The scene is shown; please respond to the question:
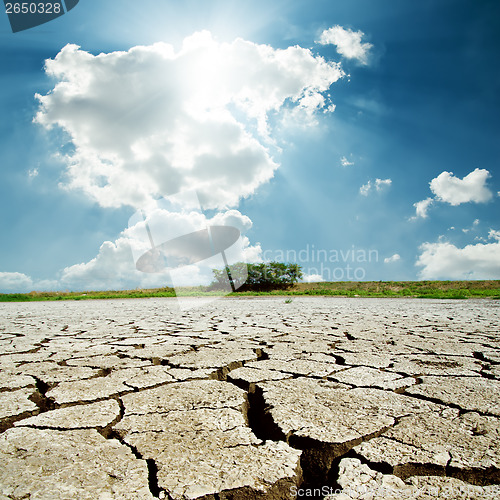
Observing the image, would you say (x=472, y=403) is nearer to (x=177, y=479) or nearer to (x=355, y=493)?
(x=355, y=493)

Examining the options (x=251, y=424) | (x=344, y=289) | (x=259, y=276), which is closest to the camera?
(x=251, y=424)

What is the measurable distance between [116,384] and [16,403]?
1.21 ft

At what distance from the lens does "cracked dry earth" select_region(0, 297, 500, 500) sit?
76 cm

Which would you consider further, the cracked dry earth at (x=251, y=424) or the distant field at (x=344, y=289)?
the distant field at (x=344, y=289)

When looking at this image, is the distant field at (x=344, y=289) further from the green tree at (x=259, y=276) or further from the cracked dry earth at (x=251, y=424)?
the cracked dry earth at (x=251, y=424)

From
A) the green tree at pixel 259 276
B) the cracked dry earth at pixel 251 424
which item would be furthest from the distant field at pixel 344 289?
the cracked dry earth at pixel 251 424

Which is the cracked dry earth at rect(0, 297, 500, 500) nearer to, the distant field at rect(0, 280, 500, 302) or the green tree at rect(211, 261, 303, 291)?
the distant field at rect(0, 280, 500, 302)

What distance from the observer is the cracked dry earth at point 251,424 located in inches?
29.7

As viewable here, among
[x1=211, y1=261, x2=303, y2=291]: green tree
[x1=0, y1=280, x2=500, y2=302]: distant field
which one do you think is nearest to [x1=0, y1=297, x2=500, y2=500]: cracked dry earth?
[x1=0, y1=280, x2=500, y2=302]: distant field

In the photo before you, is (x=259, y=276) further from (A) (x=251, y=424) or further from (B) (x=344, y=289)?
(A) (x=251, y=424)

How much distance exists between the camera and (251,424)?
1.07m

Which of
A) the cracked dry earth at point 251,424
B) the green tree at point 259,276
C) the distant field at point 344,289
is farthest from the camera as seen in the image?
the green tree at point 259,276

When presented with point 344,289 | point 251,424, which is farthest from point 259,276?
point 251,424

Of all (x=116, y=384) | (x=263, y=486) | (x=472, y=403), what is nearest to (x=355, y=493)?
(x=263, y=486)
